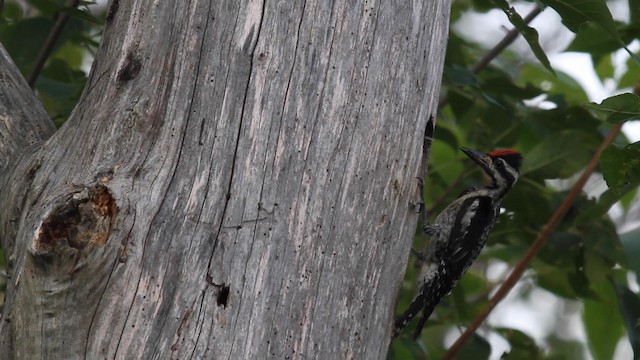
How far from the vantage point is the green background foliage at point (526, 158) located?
14.9 feet

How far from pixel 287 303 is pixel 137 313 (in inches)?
18.5

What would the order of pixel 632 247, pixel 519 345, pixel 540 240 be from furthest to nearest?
pixel 519 345 → pixel 540 240 → pixel 632 247

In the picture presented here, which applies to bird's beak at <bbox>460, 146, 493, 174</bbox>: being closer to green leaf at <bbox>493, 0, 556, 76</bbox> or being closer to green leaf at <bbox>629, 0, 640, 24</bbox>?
green leaf at <bbox>629, 0, 640, 24</bbox>

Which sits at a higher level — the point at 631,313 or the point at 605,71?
the point at 605,71

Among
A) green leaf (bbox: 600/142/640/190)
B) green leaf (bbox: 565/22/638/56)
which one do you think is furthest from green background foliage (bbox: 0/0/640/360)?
green leaf (bbox: 600/142/640/190)

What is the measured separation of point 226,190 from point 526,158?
2.57 meters

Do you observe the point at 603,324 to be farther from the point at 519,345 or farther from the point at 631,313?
the point at 631,313

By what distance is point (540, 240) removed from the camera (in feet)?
15.8

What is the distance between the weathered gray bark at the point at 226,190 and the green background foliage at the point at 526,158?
1115 millimetres

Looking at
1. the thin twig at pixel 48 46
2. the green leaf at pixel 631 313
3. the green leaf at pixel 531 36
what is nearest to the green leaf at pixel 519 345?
the green leaf at pixel 631 313

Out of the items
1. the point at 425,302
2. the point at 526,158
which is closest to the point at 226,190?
the point at 425,302

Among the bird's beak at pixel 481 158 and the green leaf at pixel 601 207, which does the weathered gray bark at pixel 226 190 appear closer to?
the green leaf at pixel 601 207

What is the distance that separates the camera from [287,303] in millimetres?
2936

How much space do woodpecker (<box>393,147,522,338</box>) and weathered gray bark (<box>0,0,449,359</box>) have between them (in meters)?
1.91
